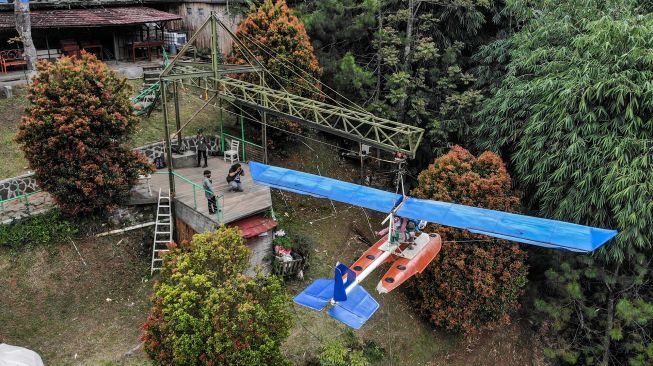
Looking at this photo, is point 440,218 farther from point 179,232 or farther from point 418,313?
point 179,232

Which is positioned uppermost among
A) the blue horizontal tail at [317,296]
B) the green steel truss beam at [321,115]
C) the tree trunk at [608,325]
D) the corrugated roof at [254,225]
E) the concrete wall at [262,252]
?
the green steel truss beam at [321,115]

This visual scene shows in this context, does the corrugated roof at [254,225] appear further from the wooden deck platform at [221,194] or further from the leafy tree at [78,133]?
the leafy tree at [78,133]

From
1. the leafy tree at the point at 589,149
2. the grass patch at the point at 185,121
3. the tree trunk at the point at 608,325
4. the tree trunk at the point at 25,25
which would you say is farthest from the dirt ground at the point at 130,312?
the tree trunk at the point at 25,25

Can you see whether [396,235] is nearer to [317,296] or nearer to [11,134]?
[317,296]

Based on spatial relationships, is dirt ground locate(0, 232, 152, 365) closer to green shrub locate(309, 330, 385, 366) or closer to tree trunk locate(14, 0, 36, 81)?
green shrub locate(309, 330, 385, 366)

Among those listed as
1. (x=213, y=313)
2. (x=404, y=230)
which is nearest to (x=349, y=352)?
(x=404, y=230)

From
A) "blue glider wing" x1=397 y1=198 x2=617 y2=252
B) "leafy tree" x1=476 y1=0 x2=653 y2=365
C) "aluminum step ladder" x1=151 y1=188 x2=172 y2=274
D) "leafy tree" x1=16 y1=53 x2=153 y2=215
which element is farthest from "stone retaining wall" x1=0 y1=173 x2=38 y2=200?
"leafy tree" x1=476 y1=0 x2=653 y2=365
